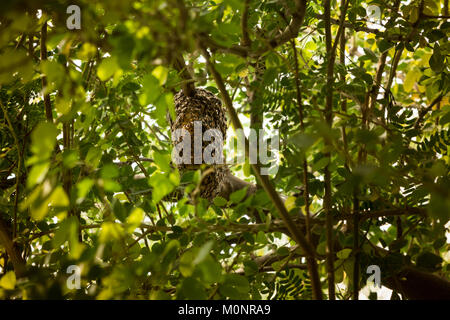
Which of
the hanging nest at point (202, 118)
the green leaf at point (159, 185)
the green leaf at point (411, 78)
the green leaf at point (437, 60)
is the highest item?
the green leaf at point (411, 78)

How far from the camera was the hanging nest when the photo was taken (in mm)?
907

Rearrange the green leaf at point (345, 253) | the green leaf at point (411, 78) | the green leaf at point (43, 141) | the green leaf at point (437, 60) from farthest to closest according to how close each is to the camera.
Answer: the green leaf at point (411, 78) → the green leaf at point (437, 60) → the green leaf at point (345, 253) → the green leaf at point (43, 141)

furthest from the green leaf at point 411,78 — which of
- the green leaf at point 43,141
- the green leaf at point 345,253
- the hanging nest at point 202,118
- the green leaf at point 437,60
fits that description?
the green leaf at point 43,141

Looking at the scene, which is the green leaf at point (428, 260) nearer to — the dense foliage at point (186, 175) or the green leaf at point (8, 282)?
the dense foliage at point (186, 175)

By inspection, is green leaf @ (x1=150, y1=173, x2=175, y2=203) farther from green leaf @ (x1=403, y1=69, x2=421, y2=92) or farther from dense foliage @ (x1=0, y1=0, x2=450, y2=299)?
green leaf @ (x1=403, y1=69, x2=421, y2=92)

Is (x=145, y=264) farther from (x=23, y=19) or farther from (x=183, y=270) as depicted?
(x=23, y=19)

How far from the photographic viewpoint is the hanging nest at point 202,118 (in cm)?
91

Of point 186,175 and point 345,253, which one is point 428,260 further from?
point 186,175

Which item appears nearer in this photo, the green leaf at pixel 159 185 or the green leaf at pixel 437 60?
the green leaf at pixel 159 185

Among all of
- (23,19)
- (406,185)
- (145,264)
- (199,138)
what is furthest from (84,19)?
(406,185)

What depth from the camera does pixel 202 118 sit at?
3.05 ft

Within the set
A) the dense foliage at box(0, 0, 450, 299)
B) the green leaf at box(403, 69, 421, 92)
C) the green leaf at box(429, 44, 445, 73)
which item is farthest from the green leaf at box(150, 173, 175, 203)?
the green leaf at box(403, 69, 421, 92)

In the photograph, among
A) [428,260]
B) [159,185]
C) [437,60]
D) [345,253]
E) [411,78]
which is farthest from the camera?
[411,78]

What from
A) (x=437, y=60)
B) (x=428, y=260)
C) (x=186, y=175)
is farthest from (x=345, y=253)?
(x=437, y=60)
